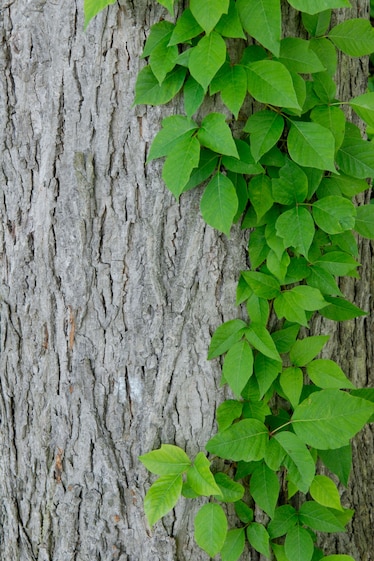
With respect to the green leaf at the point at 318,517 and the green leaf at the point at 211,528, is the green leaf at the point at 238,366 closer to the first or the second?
the green leaf at the point at 211,528

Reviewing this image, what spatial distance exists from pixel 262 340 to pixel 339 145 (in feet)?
1.64

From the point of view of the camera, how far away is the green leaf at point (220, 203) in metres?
1.24

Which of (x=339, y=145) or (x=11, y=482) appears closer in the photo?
(x=339, y=145)

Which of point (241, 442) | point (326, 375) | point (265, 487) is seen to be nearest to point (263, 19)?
point (326, 375)

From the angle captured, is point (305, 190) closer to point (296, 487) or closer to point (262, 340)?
point (262, 340)

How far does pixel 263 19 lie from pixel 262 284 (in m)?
0.60

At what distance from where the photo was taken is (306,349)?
1380 mm

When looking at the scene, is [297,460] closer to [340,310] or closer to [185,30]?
[340,310]

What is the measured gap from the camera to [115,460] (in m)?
1.44

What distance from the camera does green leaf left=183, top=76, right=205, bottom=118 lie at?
1.24m

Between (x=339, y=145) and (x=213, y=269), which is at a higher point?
(x=339, y=145)

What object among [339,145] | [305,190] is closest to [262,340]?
[305,190]

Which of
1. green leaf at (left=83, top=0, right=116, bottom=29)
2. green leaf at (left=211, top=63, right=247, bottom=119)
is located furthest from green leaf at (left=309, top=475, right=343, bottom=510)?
green leaf at (left=83, top=0, right=116, bottom=29)

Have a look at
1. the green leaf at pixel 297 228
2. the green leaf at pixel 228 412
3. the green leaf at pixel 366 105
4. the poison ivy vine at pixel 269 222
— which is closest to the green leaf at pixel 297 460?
the poison ivy vine at pixel 269 222
